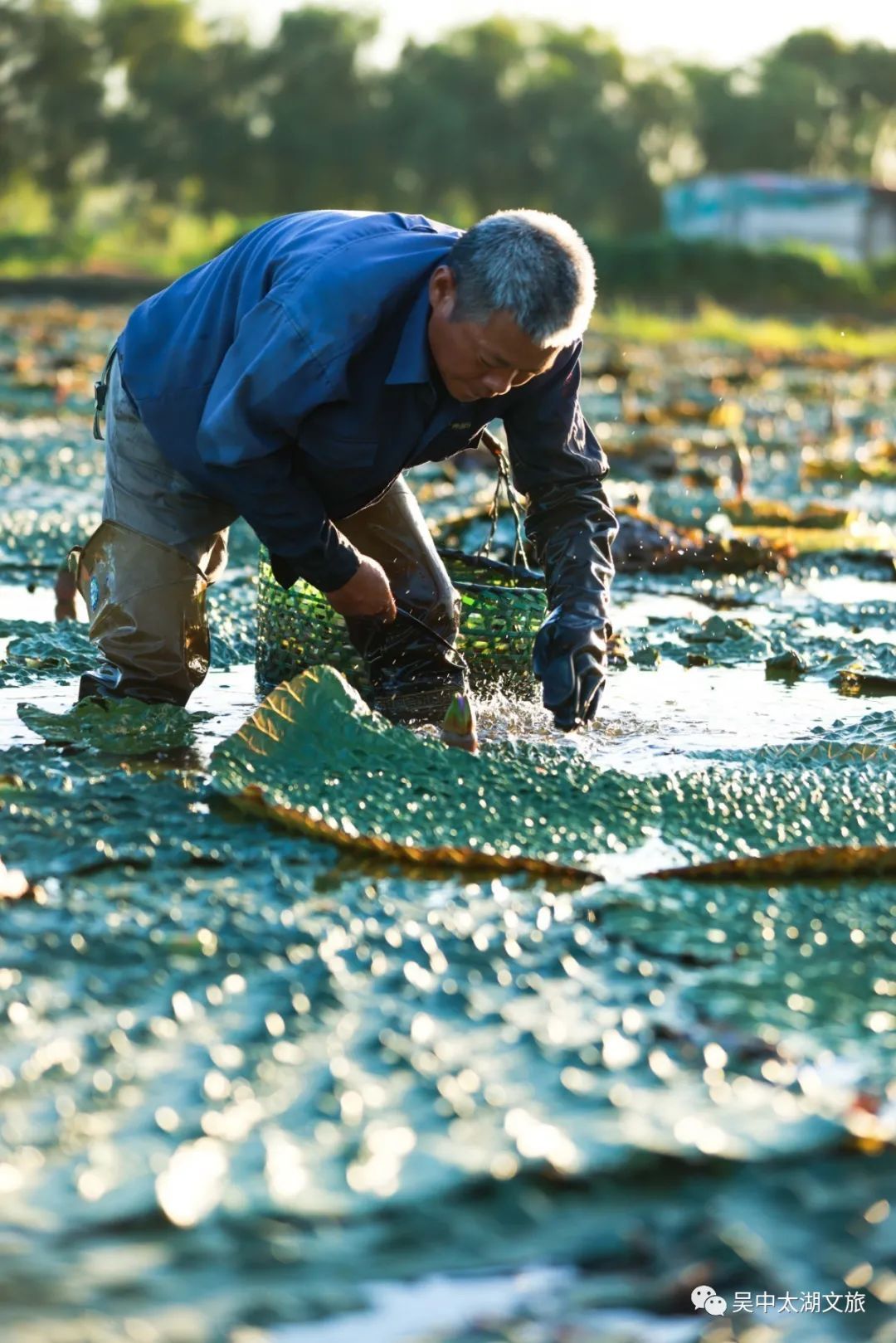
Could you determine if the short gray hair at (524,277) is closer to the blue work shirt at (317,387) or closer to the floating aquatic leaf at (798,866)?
the blue work shirt at (317,387)

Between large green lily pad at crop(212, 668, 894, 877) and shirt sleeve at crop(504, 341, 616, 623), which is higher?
shirt sleeve at crop(504, 341, 616, 623)

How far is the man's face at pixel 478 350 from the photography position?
2.95m

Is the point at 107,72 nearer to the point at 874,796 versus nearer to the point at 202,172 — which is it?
the point at 202,172

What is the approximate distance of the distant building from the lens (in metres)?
42.2

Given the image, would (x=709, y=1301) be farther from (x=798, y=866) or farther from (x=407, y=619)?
(x=407, y=619)

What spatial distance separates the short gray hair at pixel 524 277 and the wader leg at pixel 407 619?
36.1 inches

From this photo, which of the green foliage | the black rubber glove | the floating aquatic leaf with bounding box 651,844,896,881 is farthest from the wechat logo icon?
the green foliage

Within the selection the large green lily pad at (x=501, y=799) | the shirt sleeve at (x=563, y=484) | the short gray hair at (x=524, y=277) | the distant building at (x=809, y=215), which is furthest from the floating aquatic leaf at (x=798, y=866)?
the distant building at (x=809, y=215)

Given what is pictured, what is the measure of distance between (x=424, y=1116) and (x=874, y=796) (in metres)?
1.52

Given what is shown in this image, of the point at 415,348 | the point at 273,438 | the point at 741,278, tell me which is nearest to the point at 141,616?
the point at 273,438

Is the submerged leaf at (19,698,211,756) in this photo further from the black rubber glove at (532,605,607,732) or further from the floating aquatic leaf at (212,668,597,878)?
the black rubber glove at (532,605,607,732)

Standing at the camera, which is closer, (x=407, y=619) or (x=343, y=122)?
(x=407, y=619)

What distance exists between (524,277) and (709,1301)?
178 centimetres

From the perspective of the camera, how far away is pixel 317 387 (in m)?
3.06
